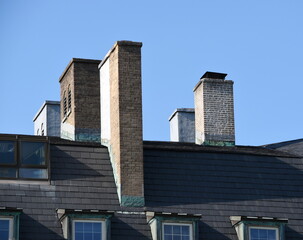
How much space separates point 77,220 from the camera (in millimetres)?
34406

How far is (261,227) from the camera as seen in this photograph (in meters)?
35.9

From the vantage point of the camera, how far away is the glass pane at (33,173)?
119 ft

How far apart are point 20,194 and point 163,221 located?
4541 millimetres

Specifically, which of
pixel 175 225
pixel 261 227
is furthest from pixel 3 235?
pixel 261 227

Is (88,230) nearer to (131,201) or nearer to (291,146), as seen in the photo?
(131,201)

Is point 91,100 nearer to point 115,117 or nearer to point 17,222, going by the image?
point 115,117

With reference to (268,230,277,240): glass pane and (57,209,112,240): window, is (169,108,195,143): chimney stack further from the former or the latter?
(57,209,112,240): window

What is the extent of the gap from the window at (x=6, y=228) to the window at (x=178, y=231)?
15.9ft

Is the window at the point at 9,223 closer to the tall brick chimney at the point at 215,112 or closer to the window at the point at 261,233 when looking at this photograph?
the window at the point at 261,233

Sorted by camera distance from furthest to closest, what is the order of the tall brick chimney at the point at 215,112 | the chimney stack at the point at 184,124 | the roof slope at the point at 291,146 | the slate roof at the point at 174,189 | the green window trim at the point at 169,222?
the chimney stack at the point at 184,124 < the tall brick chimney at the point at 215,112 < the roof slope at the point at 291,146 < the slate roof at the point at 174,189 < the green window trim at the point at 169,222

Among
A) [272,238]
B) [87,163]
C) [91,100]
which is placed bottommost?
[272,238]

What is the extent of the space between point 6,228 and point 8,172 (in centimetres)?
280

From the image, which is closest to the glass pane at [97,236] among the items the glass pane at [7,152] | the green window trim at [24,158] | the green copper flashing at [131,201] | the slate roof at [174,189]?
the slate roof at [174,189]

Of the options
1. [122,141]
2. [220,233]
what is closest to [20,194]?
[122,141]
